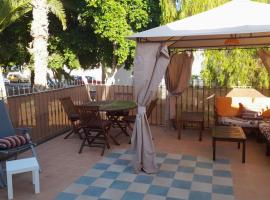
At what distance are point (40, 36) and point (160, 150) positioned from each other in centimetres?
584

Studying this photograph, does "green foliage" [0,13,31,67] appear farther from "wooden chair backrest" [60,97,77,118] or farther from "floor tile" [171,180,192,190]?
"floor tile" [171,180,192,190]

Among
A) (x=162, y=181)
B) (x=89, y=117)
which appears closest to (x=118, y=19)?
(x=89, y=117)

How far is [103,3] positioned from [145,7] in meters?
1.97

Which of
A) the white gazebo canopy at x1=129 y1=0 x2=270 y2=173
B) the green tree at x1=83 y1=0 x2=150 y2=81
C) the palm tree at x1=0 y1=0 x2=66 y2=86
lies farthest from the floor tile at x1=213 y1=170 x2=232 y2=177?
the green tree at x1=83 y1=0 x2=150 y2=81

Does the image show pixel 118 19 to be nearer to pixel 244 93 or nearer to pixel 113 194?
Result: pixel 244 93

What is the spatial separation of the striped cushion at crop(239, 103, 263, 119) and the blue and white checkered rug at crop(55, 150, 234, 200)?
70.3 inches

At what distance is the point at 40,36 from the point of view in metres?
8.79

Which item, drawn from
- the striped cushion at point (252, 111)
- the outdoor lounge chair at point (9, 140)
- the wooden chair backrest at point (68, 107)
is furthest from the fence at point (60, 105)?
the striped cushion at point (252, 111)

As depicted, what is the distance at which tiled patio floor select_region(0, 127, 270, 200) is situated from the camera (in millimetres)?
3762

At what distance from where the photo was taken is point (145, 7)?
11.5 m

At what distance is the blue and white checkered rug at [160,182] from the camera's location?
11.8 feet

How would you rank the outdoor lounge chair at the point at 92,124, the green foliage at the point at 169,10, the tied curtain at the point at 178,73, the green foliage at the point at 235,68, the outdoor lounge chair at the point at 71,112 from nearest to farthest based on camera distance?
1. the outdoor lounge chair at the point at 92,124
2. the outdoor lounge chair at the point at 71,112
3. the tied curtain at the point at 178,73
4. the green foliage at the point at 235,68
5. the green foliage at the point at 169,10

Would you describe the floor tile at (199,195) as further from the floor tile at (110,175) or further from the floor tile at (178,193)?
the floor tile at (110,175)

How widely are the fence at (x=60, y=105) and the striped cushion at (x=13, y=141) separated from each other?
3.45 feet
